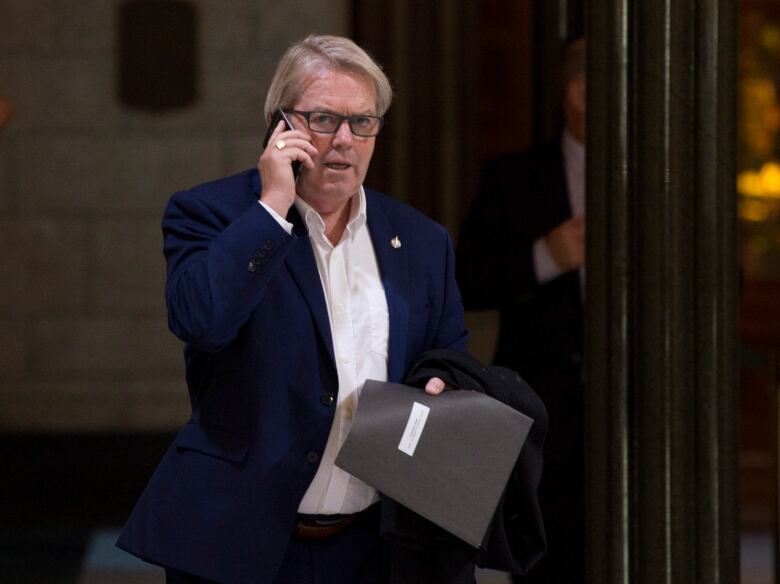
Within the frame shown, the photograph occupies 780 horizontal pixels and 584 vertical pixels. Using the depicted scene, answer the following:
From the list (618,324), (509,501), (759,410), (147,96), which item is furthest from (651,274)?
(147,96)

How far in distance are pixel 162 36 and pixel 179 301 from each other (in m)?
1.08

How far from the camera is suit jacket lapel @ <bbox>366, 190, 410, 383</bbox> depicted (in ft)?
8.42

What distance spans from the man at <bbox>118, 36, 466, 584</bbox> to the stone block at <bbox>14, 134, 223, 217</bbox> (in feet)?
2.49

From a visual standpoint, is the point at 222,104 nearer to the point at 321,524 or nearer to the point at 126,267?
the point at 126,267

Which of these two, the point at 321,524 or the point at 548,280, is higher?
the point at 548,280

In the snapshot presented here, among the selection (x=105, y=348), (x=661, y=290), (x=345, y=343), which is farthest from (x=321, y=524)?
(x=661, y=290)

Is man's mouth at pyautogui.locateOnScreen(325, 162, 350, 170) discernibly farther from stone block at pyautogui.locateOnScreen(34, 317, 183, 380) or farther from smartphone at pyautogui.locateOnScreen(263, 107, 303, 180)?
stone block at pyautogui.locateOnScreen(34, 317, 183, 380)

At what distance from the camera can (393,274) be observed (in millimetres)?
2604

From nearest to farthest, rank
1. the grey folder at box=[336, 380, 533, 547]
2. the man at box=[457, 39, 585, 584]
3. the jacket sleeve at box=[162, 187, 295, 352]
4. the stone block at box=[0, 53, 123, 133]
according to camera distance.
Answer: the jacket sleeve at box=[162, 187, 295, 352]
the grey folder at box=[336, 380, 533, 547]
the stone block at box=[0, 53, 123, 133]
the man at box=[457, 39, 585, 584]

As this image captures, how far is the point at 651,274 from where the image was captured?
136 inches

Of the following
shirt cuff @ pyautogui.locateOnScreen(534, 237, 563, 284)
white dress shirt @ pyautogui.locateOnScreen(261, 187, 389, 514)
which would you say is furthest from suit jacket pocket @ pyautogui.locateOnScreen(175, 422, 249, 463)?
shirt cuff @ pyautogui.locateOnScreen(534, 237, 563, 284)

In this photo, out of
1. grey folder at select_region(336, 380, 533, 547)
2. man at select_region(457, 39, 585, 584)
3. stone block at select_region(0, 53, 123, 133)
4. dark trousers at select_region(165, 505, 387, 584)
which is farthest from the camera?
man at select_region(457, 39, 585, 584)

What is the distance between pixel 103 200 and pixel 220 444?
1.00 meters

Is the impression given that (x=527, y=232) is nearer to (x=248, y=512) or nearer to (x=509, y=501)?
(x=509, y=501)
